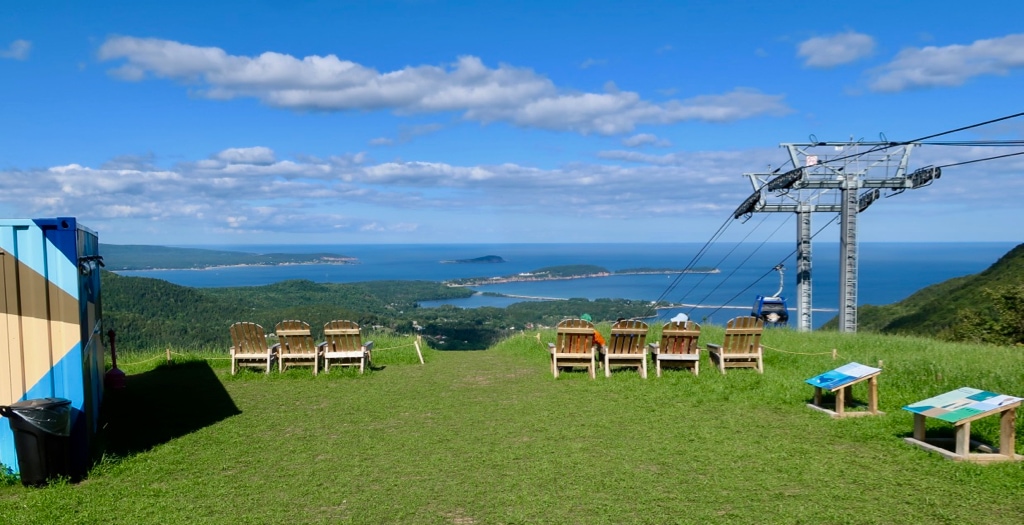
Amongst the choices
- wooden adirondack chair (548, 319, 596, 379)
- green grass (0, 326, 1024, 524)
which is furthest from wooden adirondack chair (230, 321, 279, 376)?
wooden adirondack chair (548, 319, 596, 379)

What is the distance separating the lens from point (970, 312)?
27.2 m

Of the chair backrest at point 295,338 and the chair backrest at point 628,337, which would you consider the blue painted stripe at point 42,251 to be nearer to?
the chair backrest at point 295,338

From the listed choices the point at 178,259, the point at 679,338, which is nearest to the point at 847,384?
the point at 679,338

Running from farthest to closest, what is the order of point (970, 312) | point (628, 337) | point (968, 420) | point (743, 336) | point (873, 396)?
point (970, 312), point (743, 336), point (628, 337), point (873, 396), point (968, 420)

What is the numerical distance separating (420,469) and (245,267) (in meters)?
151

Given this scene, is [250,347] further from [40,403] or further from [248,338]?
[40,403]

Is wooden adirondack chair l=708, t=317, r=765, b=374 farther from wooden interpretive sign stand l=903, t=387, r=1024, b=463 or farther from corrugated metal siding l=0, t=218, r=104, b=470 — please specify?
corrugated metal siding l=0, t=218, r=104, b=470

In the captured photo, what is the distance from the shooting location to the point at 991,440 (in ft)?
21.9

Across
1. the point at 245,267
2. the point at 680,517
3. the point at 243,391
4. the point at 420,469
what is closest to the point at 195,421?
the point at 243,391

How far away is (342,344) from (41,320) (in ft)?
19.2

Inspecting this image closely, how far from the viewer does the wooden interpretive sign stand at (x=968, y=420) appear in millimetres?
6043

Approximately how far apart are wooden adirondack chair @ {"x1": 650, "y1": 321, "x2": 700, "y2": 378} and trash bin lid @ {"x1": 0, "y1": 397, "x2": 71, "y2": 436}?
7.74 m

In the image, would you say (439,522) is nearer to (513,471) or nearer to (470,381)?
(513,471)

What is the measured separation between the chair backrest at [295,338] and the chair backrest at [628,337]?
498 cm
